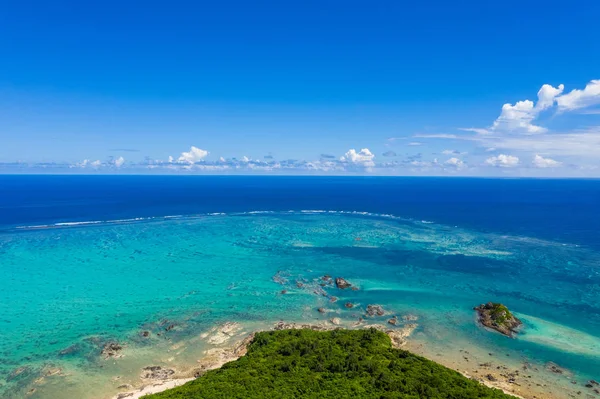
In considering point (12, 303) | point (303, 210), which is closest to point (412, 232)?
point (303, 210)

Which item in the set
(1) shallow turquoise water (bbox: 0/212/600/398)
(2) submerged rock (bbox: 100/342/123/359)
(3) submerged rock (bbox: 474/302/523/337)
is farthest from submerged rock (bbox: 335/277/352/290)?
(2) submerged rock (bbox: 100/342/123/359)

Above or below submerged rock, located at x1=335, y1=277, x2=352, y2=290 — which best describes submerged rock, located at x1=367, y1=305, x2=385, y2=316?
below

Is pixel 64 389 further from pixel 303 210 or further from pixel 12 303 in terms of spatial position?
pixel 303 210

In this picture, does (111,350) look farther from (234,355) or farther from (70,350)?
(234,355)

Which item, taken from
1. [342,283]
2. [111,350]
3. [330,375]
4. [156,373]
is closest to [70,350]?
[111,350]

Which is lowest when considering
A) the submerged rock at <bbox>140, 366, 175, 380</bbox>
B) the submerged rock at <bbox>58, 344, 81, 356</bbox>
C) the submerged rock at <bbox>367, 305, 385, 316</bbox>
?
the submerged rock at <bbox>140, 366, 175, 380</bbox>

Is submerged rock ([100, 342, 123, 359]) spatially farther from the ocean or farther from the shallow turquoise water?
the ocean
